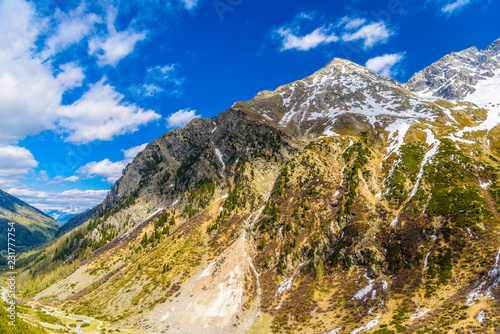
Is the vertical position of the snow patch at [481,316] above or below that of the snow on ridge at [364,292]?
above

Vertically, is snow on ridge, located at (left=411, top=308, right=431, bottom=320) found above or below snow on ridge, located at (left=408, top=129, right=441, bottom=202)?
below

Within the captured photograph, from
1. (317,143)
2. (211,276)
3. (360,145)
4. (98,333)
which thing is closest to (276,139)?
(317,143)

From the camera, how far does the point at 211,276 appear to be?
94.9m

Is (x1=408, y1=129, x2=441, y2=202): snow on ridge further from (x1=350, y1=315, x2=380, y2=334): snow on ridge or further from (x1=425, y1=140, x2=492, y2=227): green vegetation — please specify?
(x1=350, y1=315, x2=380, y2=334): snow on ridge

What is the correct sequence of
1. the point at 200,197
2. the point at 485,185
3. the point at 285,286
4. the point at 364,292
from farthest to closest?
1. the point at 200,197
2. the point at 485,185
3. the point at 285,286
4. the point at 364,292

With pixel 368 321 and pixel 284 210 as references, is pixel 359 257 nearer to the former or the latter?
pixel 368 321

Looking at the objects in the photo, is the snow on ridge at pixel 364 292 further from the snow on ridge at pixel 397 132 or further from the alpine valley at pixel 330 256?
the snow on ridge at pixel 397 132

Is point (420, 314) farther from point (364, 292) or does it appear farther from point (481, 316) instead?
point (364, 292)

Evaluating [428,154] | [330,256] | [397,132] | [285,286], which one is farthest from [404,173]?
[285,286]

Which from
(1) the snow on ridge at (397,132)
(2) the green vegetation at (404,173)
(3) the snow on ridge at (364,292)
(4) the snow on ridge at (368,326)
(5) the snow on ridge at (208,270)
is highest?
(1) the snow on ridge at (397,132)

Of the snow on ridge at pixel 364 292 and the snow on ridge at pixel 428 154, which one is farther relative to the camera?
the snow on ridge at pixel 428 154

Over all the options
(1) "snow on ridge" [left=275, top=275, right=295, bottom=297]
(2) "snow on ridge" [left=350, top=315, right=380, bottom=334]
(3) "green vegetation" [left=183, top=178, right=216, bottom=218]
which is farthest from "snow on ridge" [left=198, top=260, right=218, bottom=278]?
(3) "green vegetation" [left=183, top=178, right=216, bottom=218]

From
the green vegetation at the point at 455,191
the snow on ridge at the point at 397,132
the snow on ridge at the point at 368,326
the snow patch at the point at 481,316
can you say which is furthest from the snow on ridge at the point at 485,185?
the snow on ridge at the point at 368,326

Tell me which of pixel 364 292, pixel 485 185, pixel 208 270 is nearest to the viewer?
pixel 364 292
